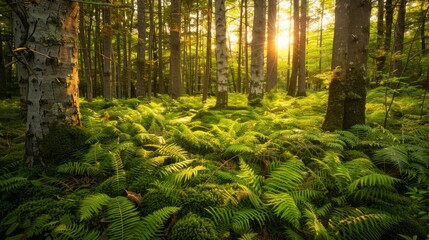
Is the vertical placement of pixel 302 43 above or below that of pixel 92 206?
above

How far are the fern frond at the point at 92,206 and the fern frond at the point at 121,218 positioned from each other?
0.08m

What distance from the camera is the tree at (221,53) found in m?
7.13

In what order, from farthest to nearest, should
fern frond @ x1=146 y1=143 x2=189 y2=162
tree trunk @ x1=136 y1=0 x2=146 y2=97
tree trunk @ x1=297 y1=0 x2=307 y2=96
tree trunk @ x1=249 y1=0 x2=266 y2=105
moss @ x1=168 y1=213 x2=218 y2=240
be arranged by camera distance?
tree trunk @ x1=297 y1=0 x2=307 y2=96
tree trunk @ x1=136 y1=0 x2=146 y2=97
tree trunk @ x1=249 y1=0 x2=266 y2=105
fern frond @ x1=146 y1=143 x2=189 y2=162
moss @ x1=168 y1=213 x2=218 y2=240

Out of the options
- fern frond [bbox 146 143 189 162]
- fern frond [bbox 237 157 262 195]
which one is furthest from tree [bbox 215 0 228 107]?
fern frond [bbox 237 157 262 195]

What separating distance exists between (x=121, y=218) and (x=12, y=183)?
159cm

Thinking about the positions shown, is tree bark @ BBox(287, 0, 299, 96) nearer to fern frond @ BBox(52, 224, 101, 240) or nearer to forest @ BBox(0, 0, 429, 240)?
forest @ BBox(0, 0, 429, 240)

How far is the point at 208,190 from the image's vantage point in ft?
8.54

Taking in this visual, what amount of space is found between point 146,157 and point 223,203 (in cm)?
142

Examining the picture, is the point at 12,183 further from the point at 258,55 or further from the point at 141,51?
the point at 141,51

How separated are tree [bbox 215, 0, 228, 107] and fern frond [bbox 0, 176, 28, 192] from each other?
5.64 meters

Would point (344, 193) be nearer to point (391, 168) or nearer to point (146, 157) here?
point (391, 168)

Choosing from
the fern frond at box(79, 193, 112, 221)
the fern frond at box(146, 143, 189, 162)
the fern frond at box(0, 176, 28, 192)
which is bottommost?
the fern frond at box(79, 193, 112, 221)

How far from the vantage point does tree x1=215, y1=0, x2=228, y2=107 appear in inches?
281

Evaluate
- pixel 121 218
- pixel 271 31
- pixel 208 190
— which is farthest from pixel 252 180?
pixel 271 31
